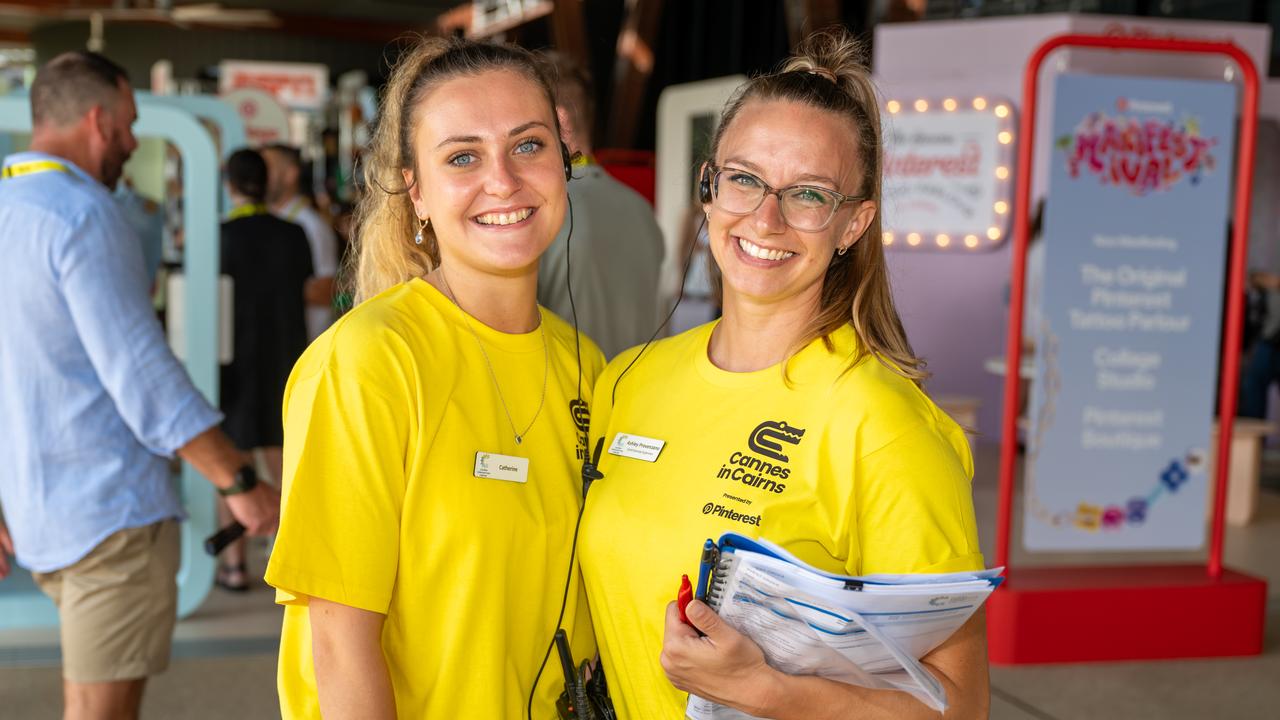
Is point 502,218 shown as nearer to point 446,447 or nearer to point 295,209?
point 446,447

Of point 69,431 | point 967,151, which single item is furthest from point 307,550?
point 967,151

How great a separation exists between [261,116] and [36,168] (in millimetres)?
5682

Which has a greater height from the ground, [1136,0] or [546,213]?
[1136,0]

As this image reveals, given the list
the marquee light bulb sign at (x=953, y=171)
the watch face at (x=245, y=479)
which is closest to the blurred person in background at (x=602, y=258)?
the watch face at (x=245, y=479)

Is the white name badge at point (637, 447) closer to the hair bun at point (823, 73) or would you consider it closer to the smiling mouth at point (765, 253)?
the smiling mouth at point (765, 253)

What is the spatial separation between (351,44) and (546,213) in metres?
19.4

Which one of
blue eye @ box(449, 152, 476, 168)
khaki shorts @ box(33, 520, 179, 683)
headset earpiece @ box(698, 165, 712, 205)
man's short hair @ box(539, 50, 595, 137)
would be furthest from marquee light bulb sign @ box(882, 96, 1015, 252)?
blue eye @ box(449, 152, 476, 168)

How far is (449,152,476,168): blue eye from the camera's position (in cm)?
161

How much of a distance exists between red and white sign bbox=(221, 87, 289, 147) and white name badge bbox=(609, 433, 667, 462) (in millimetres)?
6969

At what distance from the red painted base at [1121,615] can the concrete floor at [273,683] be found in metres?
0.06

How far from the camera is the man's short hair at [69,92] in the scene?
9.31 ft

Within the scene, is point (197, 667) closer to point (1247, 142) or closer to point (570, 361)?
point (570, 361)

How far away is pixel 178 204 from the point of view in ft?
29.9

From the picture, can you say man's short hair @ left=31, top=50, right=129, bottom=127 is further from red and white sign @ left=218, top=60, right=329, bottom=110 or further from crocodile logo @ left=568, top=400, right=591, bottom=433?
red and white sign @ left=218, top=60, right=329, bottom=110
